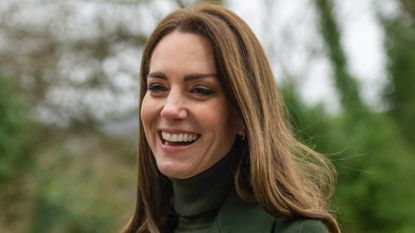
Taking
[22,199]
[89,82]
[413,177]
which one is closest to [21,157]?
[22,199]

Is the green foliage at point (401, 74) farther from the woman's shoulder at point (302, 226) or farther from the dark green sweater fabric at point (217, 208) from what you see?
the woman's shoulder at point (302, 226)

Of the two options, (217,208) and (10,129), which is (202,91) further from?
(10,129)

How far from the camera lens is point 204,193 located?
2691mm

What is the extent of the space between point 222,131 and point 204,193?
249 mm

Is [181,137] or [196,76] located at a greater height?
[196,76]

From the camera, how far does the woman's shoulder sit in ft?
7.86

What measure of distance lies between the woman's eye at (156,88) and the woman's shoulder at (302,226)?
0.62 meters

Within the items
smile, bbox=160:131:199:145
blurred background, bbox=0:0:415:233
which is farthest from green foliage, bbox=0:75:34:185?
smile, bbox=160:131:199:145

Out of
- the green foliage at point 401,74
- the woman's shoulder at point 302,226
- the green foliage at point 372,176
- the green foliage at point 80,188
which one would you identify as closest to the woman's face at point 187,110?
the woman's shoulder at point 302,226

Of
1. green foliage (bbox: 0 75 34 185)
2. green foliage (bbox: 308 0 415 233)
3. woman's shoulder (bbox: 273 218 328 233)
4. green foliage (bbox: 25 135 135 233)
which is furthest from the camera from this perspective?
green foliage (bbox: 25 135 135 233)

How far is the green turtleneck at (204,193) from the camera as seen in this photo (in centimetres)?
268

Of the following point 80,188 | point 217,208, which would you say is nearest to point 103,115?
point 80,188

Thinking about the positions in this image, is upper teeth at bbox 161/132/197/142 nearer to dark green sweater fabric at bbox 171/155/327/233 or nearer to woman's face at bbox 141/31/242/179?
woman's face at bbox 141/31/242/179

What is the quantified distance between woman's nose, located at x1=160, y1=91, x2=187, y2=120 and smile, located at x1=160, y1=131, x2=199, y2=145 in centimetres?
7
